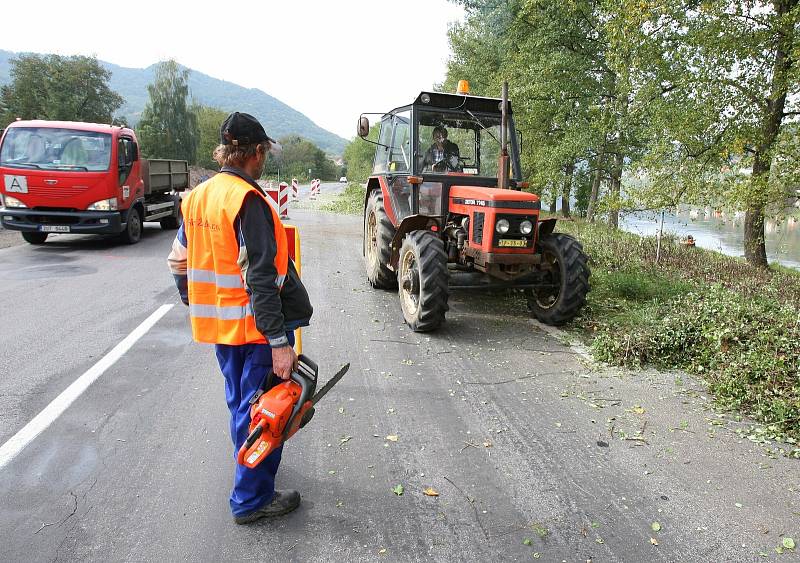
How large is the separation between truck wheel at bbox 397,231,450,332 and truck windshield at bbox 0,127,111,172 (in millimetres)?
7440

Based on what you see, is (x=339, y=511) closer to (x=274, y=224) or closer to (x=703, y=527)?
(x=274, y=224)

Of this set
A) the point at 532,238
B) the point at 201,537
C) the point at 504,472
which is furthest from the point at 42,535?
the point at 532,238

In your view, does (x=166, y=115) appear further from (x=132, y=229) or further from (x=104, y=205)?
(x=104, y=205)

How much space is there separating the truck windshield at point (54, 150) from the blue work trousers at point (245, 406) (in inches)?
366

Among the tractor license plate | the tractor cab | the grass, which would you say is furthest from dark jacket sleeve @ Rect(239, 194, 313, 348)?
the tractor cab

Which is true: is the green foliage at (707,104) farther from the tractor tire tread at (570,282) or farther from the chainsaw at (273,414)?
the chainsaw at (273,414)

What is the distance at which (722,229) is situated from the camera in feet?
96.7

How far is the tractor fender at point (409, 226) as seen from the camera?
6.47m

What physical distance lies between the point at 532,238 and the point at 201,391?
3.75 meters

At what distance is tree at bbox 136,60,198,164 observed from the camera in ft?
205

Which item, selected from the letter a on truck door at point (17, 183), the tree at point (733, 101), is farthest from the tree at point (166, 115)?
the tree at point (733, 101)

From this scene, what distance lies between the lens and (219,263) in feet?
8.00

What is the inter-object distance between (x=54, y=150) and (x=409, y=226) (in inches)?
305

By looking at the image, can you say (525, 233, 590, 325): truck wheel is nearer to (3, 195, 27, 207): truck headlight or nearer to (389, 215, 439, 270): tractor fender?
(389, 215, 439, 270): tractor fender
